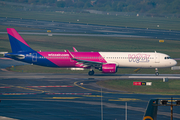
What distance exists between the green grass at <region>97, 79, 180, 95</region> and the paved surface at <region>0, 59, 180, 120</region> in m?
2.20

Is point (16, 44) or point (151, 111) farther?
point (16, 44)

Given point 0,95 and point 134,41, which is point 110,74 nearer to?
point 0,95

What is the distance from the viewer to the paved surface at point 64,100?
34219mm

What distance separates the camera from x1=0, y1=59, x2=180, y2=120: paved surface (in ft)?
112

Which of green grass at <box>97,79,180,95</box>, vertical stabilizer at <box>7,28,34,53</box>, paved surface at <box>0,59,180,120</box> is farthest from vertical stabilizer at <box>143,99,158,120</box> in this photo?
vertical stabilizer at <box>7,28,34,53</box>

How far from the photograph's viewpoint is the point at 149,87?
162 feet

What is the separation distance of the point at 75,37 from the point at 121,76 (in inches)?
2443

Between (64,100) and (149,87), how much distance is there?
14.9 m

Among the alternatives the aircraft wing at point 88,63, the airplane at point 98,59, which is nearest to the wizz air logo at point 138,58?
the airplane at point 98,59

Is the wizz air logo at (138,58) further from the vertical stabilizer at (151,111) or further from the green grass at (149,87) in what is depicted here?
the vertical stabilizer at (151,111)

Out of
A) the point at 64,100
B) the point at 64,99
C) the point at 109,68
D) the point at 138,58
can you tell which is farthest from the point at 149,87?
the point at 64,100

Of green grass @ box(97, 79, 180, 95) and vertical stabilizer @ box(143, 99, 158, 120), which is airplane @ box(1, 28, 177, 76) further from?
vertical stabilizer @ box(143, 99, 158, 120)

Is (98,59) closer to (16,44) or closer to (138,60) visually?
(138,60)

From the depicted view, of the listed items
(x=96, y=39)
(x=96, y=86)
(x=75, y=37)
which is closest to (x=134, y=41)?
(x=96, y=39)
